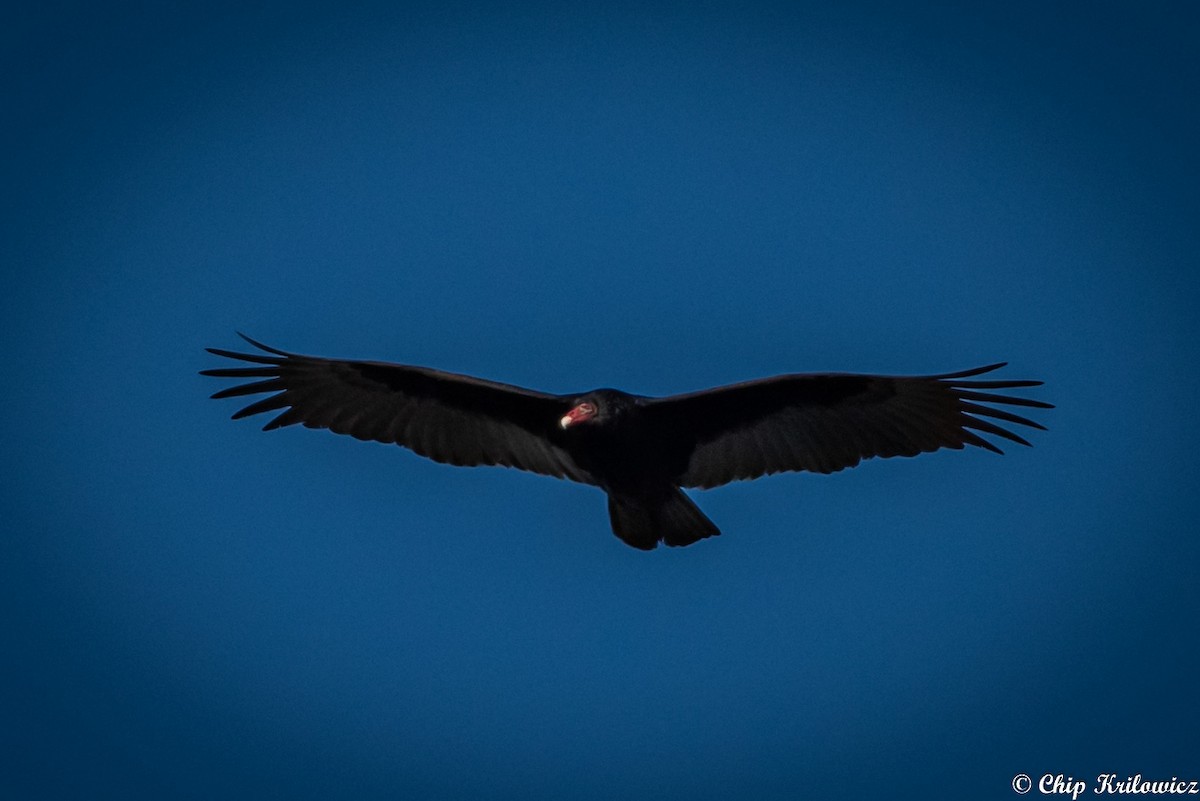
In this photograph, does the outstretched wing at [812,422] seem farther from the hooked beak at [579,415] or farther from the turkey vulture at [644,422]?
the hooked beak at [579,415]

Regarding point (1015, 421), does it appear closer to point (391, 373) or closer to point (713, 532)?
point (713, 532)

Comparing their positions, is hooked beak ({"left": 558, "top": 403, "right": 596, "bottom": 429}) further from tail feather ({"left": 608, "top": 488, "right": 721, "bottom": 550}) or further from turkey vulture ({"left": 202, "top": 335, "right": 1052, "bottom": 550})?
tail feather ({"left": 608, "top": 488, "right": 721, "bottom": 550})

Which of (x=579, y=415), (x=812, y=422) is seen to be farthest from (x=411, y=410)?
(x=812, y=422)

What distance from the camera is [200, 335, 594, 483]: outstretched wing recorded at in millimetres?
9672

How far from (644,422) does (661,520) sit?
851 mm

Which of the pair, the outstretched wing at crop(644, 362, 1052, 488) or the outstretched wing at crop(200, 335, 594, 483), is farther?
the outstretched wing at crop(200, 335, 594, 483)

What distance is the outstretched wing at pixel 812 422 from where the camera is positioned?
909 centimetres

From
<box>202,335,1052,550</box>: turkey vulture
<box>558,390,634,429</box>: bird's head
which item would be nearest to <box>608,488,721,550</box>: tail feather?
<box>202,335,1052,550</box>: turkey vulture

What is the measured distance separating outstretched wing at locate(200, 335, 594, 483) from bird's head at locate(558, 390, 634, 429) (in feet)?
2.47

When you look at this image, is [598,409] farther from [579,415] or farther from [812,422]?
[812,422]

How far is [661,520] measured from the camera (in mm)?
9469

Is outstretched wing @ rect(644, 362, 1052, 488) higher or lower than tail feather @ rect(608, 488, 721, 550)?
higher

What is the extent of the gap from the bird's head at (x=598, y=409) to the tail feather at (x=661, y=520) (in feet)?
2.89

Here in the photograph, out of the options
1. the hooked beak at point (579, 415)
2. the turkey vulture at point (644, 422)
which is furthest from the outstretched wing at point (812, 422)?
the hooked beak at point (579, 415)
